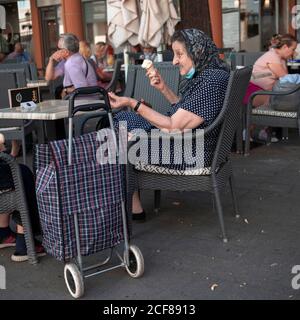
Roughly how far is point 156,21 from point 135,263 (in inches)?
152

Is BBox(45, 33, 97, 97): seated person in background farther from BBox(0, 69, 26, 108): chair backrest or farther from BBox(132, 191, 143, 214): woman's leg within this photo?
BBox(132, 191, 143, 214): woman's leg

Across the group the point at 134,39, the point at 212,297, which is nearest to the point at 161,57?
the point at 134,39

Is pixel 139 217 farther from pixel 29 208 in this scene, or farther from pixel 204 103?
pixel 204 103

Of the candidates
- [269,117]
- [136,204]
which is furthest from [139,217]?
[269,117]

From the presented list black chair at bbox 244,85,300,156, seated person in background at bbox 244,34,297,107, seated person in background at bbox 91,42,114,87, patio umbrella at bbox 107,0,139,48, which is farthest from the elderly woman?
seated person in background at bbox 91,42,114,87

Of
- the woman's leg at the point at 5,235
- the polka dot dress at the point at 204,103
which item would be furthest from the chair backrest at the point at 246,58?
the woman's leg at the point at 5,235

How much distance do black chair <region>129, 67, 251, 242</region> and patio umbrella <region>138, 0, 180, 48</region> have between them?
285 cm

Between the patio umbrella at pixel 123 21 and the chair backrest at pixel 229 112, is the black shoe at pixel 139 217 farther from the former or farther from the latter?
the patio umbrella at pixel 123 21

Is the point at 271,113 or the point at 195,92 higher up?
the point at 195,92

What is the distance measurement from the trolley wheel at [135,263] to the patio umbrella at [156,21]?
3.83 m

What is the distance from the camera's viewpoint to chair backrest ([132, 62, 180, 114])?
480 cm

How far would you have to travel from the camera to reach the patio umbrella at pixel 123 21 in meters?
6.38

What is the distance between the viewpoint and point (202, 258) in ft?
10.3

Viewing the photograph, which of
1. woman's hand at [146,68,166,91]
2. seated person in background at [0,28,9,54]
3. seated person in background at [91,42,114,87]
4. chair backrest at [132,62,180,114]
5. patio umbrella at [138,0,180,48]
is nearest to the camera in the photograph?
woman's hand at [146,68,166,91]
